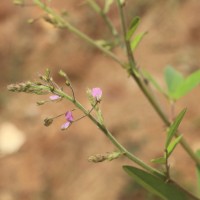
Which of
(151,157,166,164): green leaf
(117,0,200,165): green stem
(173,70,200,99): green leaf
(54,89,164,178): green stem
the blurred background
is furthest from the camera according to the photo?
the blurred background

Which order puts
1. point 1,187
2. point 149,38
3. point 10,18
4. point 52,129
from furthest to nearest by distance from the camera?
point 10,18 < point 149,38 < point 52,129 < point 1,187

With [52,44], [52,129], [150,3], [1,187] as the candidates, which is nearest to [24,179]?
[1,187]

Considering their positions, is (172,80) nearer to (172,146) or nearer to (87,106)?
(172,146)

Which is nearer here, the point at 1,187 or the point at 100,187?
the point at 100,187

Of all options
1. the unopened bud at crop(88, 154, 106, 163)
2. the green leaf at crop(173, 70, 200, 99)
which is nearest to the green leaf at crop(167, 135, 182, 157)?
the unopened bud at crop(88, 154, 106, 163)

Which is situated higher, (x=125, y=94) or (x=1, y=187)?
(x=125, y=94)

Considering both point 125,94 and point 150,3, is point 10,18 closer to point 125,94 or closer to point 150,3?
point 150,3

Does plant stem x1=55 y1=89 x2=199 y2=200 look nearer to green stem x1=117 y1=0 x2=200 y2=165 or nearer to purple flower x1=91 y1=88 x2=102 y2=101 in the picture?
purple flower x1=91 y1=88 x2=102 y2=101
